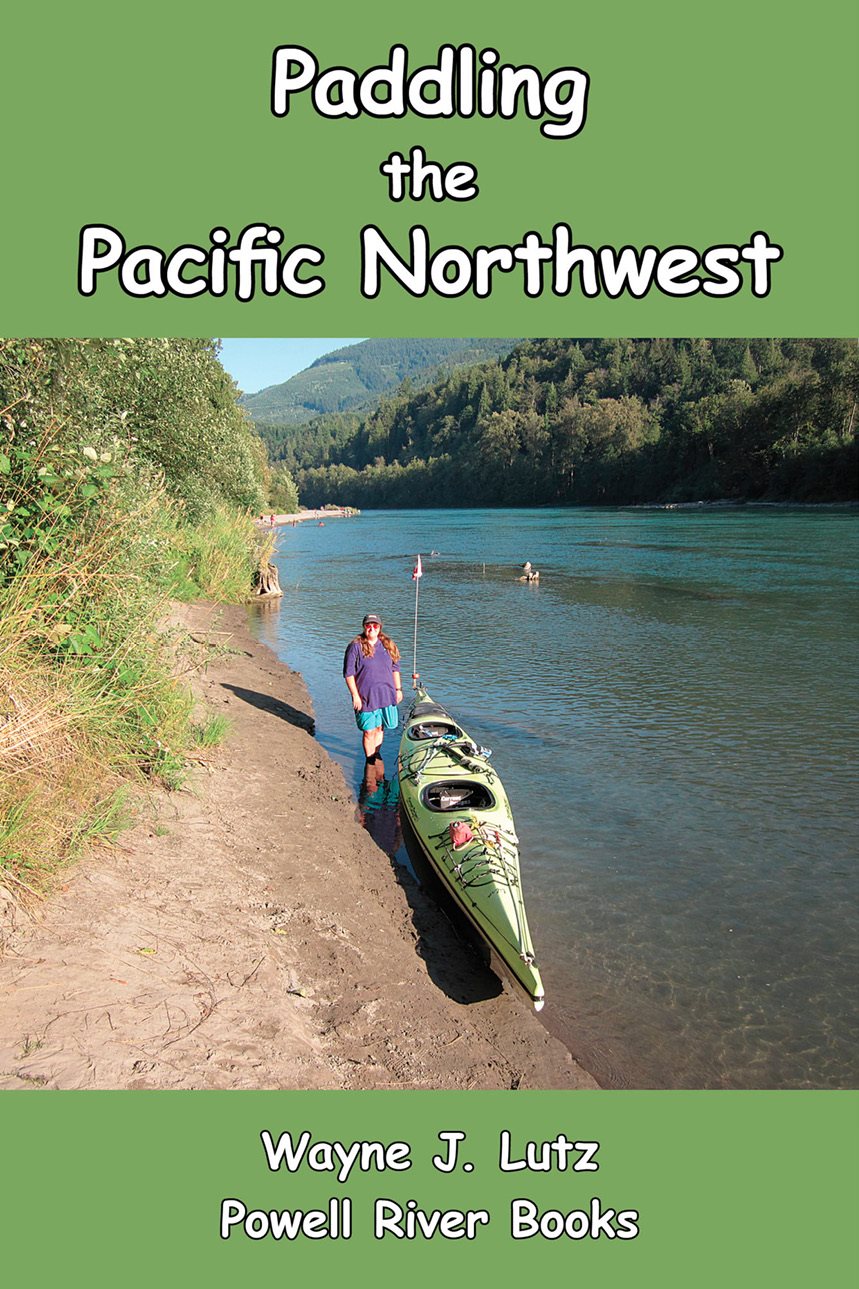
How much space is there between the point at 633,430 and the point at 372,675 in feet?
360

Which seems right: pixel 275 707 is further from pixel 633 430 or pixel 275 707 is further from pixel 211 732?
pixel 633 430

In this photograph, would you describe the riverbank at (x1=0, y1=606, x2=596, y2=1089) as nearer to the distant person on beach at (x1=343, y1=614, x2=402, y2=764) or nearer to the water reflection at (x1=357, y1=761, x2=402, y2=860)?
the water reflection at (x1=357, y1=761, x2=402, y2=860)

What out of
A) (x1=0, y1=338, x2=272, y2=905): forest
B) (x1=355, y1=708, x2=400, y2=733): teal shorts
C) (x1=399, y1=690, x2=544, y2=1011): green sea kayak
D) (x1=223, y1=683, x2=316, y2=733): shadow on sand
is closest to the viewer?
(x1=0, y1=338, x2=272, y2=905): forest

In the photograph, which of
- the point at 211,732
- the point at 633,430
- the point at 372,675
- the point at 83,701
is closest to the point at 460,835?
the point at 211,732

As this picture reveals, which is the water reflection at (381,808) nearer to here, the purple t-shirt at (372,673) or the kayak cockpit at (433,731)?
the kayak cockpit at (433,731)

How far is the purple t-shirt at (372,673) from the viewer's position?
10352mm

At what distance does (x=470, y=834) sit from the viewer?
718 cm

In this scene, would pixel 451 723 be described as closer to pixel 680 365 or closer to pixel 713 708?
pixel 713 708

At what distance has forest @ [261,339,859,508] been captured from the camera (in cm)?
8250

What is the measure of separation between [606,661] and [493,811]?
11.3 metres

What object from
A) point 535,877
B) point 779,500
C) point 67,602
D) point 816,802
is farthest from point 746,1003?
point 779,500

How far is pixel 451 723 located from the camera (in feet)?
35.3

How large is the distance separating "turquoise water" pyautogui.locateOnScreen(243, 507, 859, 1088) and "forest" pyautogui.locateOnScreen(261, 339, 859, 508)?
6177 centimetres

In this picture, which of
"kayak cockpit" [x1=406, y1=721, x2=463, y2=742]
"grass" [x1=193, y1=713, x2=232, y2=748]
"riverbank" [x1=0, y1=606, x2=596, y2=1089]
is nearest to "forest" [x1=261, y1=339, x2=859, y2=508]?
"kayak cockpit" [x1=406, y1=721, x2=463, y2=742]
